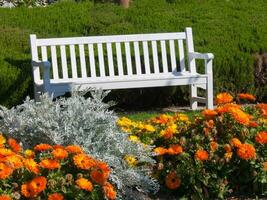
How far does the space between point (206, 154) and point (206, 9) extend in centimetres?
664

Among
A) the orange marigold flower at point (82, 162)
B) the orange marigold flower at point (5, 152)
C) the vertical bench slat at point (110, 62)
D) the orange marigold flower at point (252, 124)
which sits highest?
the orange marigold flower at point (5, 152)

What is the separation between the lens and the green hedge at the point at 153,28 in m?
7.43

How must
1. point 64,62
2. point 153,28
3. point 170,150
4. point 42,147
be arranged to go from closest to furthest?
point 42,147, point 170,150, point 64,62, point 153,28

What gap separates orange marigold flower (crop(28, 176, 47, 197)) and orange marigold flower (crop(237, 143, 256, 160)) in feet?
3.91

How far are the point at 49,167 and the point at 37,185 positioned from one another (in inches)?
4.9

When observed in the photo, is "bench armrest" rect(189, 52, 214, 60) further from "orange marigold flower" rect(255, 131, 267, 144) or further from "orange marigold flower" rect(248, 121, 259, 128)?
"orange marigold flower" rect(255, 131, 267, 144)

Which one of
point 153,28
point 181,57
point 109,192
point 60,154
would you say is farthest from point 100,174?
point 153,28

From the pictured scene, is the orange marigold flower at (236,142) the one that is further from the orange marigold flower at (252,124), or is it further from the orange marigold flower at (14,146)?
the orange marigold flower at (14,146)

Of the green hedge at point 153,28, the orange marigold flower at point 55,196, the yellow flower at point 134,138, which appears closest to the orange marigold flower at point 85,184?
the orange marigold flower at point 55,196

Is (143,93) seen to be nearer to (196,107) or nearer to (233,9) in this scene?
(196,107)

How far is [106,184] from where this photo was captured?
337 cm

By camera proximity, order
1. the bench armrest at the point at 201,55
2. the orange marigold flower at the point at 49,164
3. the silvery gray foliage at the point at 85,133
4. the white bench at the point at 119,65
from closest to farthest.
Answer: the orange marigold flower at the point at 49,164 → the silvery gray foliage at the point at 85,133 → the white bench at the point at 119,65 → the bench armrest at the point at 201,55

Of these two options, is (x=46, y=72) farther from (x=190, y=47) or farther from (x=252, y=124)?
(x=252, y=124)

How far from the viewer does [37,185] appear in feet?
10.4
